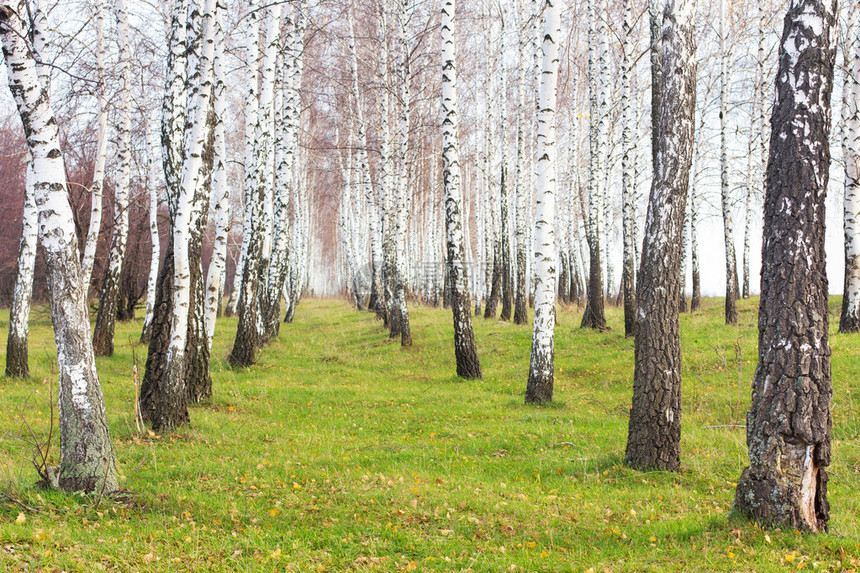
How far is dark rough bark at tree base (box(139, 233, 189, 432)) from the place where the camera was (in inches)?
296

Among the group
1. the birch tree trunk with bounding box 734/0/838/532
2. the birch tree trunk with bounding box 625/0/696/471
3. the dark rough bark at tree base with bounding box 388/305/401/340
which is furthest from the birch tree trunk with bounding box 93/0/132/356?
the birch tree trunk with bounding box 734/0/838/532

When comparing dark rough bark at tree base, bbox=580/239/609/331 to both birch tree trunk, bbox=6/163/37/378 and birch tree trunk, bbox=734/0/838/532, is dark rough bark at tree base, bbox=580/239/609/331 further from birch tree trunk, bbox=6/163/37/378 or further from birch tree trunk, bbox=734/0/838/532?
birch tree trunk, bbox=6/163/37/378

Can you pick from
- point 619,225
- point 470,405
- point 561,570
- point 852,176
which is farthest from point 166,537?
point 619,225

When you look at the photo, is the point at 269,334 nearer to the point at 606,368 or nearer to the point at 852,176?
the point at 606,368

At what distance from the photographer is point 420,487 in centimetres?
568

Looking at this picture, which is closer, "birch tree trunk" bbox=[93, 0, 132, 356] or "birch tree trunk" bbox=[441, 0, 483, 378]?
"birch tree trunk" bbox=[441, 0, 483, 378]

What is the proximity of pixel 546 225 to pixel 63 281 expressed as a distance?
22.9 ft

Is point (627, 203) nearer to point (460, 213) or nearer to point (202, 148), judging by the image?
point (460, 213)

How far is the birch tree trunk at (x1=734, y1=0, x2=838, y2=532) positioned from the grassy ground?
365 mm

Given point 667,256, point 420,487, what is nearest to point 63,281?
point 420,487

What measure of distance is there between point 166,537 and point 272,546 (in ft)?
2.54

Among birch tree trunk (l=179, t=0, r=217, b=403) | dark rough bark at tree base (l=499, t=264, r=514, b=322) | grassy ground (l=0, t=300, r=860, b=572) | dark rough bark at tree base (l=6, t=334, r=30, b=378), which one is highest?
birch tree trunk (l=179, t=0, r=217, b=403)

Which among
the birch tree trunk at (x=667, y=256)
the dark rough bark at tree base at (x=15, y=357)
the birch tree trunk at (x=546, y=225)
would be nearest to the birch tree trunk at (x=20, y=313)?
the dark rough bark at tree base at (x=15, y=357)

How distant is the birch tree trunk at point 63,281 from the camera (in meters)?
4.68
